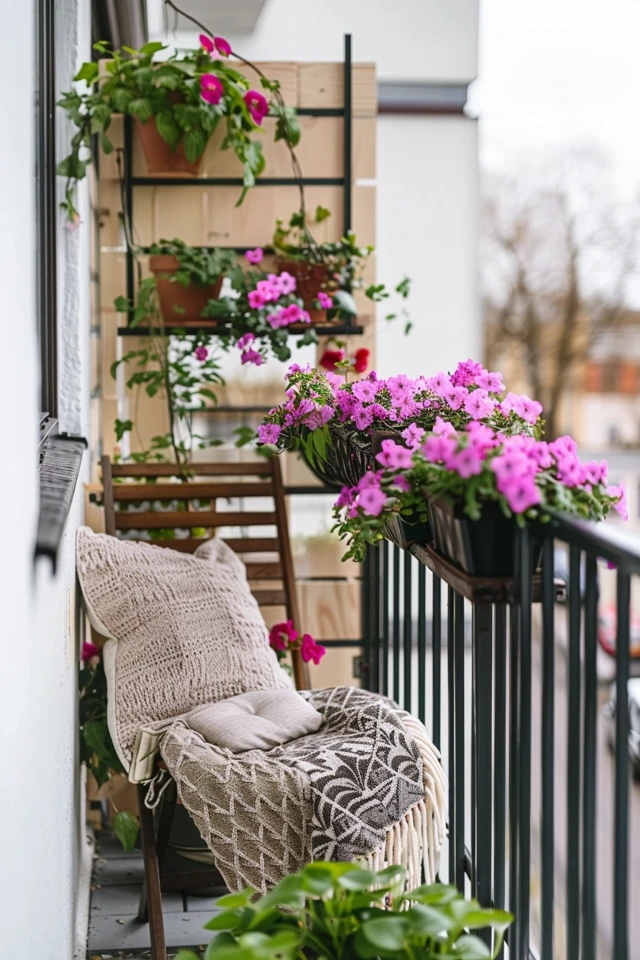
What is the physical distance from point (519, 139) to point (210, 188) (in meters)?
6.65

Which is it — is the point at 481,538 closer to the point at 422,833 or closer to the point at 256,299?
the point at 422,833

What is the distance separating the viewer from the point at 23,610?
41.4 inches

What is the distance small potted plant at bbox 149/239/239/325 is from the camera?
8.91ft

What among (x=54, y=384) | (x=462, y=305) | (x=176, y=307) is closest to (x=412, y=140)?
(x=462, y=305)

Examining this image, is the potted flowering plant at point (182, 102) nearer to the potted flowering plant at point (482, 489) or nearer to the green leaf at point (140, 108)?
the green leaf at point (140, 108)

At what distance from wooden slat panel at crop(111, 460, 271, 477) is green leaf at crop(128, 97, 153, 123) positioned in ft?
2.69

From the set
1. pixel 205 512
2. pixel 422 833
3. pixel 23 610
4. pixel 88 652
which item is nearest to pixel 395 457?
pixel 23 610

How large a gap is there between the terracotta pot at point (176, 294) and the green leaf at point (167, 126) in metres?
0.31

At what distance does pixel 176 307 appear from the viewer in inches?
109

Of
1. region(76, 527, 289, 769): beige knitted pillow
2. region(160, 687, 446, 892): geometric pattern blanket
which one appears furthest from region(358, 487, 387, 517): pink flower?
region(76, 527, 289, 769): beige knitted pillow

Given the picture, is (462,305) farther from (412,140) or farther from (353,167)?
(353,167)

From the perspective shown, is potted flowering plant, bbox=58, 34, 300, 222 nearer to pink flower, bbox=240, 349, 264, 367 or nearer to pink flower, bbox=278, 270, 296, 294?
pink flower, bbox=278, 270, 296, 294

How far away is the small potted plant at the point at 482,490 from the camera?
111cm

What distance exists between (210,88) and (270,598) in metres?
1.25
